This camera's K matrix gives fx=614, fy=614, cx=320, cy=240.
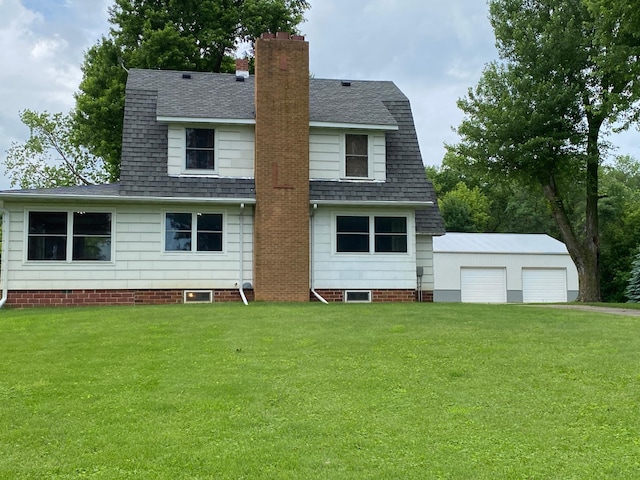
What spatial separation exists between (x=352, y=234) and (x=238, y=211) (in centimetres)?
308

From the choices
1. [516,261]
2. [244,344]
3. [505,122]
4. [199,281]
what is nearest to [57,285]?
[199,281]

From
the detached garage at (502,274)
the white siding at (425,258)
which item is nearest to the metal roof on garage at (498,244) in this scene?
the detached garage at (502,274)

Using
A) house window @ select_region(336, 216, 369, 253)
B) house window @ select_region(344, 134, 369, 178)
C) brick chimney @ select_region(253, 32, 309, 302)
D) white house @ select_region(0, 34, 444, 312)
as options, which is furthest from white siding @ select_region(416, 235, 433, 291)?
brick chimney @ select_region(253, 32, 309, 302)

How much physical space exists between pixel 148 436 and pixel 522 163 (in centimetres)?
2151

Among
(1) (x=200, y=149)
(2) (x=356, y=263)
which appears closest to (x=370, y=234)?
(2) (x=356, y=263)

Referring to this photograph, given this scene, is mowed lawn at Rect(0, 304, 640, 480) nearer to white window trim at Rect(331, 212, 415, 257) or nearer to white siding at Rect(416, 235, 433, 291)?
white window trim at Rect(331, 212, 415, 257)

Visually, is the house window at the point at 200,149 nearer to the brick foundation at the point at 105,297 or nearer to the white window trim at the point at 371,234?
the brick foundation at the point at 105,297

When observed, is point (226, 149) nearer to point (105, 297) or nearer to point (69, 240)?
point (69, 240)

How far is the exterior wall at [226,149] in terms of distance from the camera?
16047 millimetres

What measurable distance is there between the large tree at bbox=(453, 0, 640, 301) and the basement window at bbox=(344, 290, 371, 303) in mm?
9909

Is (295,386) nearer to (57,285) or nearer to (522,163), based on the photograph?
(57,285)

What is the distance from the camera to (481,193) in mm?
51375

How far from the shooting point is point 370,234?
54.0 feet

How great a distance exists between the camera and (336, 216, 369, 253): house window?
53.7 feet
